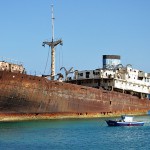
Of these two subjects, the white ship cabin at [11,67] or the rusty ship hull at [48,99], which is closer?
the rusty ship hull at [48,99]

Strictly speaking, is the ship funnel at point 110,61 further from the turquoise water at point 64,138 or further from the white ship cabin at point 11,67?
the turquoise water at point 64,138

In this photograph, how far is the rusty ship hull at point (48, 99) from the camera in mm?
37188

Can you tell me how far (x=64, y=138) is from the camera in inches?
1104

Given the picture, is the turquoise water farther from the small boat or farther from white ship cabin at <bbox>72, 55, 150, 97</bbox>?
white ship cabin at <bbox>72, 55, 150, 97</bbox>

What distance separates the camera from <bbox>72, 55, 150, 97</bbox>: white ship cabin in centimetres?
5559

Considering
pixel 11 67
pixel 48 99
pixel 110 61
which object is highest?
pixel 110 61

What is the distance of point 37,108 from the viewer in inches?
1556

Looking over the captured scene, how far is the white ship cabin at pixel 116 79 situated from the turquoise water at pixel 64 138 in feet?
62.8

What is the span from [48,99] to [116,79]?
17.1 metres

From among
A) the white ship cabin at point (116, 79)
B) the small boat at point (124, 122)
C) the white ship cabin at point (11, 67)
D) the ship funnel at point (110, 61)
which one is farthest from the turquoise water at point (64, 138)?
the ship funnel at point (110, 61)

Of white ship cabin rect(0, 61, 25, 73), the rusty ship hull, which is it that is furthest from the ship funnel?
white ship cabin rect(0, 61, 25, 73)

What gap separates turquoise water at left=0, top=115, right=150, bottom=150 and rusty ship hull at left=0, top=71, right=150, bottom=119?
87.5 inches

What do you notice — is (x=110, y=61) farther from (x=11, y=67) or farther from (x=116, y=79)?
(x=11, y=67)

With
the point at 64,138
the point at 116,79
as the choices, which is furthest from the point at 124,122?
the point at 116,79
